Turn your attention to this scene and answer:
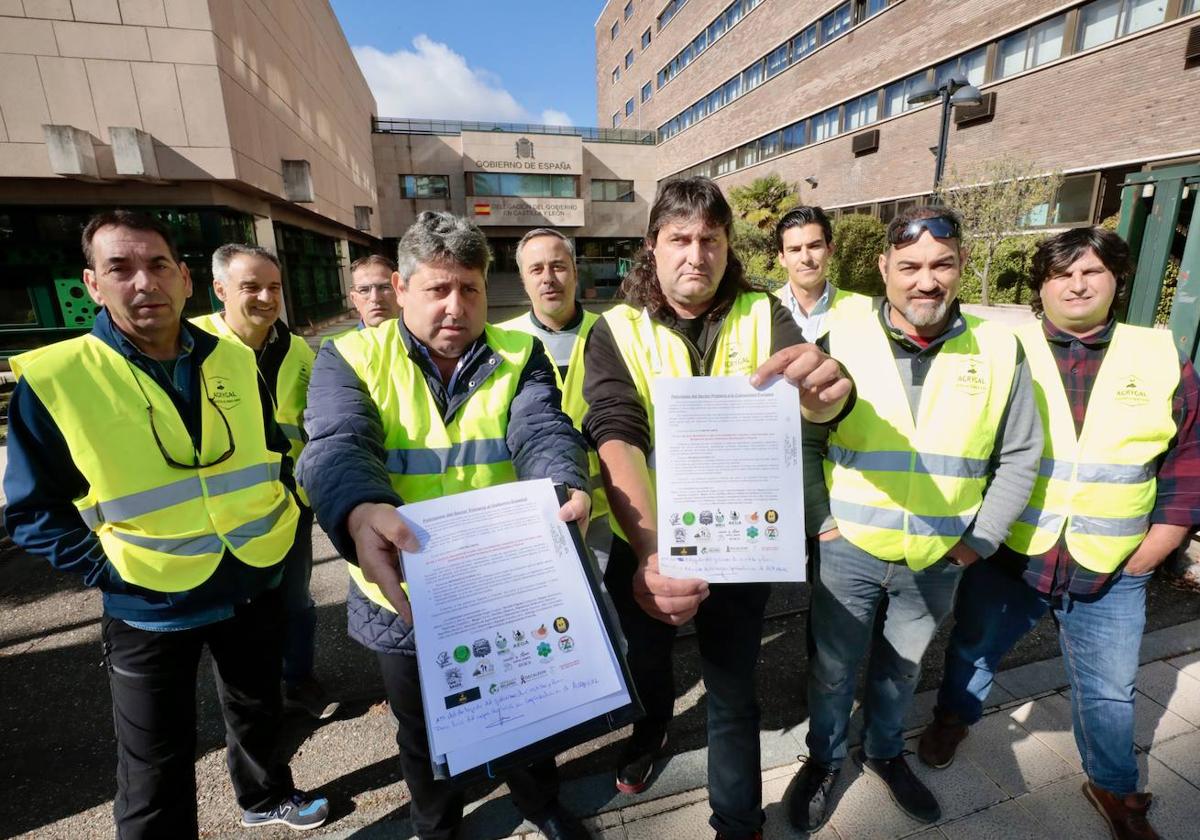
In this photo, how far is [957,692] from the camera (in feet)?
8.05

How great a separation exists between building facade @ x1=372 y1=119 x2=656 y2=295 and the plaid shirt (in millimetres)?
29158

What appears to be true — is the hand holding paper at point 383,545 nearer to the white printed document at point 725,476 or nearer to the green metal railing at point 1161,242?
the white printed document at point 725,476

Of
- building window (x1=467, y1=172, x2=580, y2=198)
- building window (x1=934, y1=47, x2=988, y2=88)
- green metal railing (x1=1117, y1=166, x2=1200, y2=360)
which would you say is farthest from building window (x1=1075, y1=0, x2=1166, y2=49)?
building window (x1=467, y1=172, x2=580, y2=198)

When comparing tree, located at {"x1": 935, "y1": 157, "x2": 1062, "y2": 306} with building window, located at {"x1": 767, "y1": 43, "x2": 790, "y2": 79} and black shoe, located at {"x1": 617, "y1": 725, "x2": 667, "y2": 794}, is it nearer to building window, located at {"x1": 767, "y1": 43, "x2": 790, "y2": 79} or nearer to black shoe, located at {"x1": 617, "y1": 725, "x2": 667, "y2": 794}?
building window, located at {"x1": 767, "y1": 43, "x2": 790, "y2": 79}

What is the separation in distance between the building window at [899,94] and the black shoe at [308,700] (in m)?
22.5

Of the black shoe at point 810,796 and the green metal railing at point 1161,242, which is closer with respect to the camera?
the black shoe at point 810,796

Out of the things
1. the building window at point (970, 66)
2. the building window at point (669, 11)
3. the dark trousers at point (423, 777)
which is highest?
the building window at point (669, 11)

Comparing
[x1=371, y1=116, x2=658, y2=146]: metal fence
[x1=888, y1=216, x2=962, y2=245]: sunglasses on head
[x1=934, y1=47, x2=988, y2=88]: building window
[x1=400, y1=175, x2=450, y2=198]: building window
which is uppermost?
[x1=371, y1=116, x2=658, y2=146]: metal fence

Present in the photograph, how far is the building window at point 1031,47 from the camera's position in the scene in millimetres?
13992

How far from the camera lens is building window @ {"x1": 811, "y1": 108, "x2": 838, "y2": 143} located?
71.6 ft

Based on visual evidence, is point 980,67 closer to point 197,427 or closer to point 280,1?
point 280,1

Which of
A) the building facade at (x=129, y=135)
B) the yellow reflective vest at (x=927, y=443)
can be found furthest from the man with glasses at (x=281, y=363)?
the building facade at (x=129, y=135)

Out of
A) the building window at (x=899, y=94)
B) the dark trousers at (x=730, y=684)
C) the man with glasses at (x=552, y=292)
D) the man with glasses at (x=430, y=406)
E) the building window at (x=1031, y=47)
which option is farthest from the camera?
the building window at (x=899, y=94)

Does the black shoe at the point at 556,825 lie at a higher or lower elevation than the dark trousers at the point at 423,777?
lower
